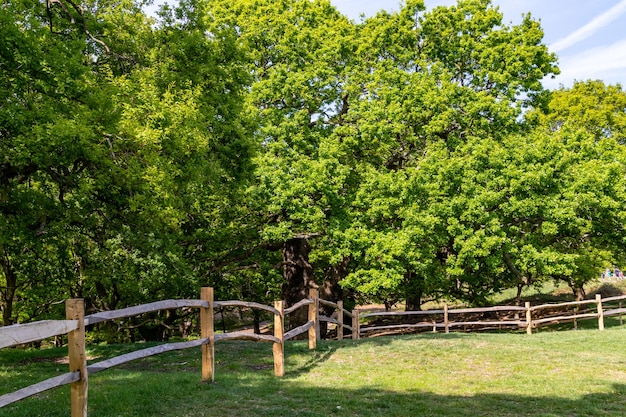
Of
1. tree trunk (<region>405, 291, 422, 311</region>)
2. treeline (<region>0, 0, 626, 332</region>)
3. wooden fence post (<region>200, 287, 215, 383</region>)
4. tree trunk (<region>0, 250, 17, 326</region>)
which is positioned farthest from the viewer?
tree trunk (<region>405, 291, 422, 311</region>)

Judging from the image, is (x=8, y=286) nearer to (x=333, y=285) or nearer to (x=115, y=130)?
(x=115, y=130)

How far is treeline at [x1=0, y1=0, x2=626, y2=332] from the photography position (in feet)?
45.4

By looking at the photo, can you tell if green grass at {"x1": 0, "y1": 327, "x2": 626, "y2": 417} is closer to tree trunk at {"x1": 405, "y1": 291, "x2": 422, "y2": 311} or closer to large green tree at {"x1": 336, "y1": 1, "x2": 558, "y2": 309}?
large green tree at {"x1": 336, "y1": 1, "x2": 558, "y2": 309}

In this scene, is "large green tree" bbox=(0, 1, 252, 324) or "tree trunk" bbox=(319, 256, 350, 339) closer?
"large green tree" bbox=(0, 1, 252, 324)

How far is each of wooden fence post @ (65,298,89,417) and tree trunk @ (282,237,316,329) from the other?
678 inches

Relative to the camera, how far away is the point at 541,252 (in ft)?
66.8

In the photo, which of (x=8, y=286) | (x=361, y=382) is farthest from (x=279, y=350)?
(x=8, y=286)

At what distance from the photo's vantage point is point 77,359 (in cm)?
525

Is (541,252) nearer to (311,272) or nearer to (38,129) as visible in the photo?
(311,272)

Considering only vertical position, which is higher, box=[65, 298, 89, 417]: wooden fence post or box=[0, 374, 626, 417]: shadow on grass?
box=[65, 298, 89, 417]: wooden fence post

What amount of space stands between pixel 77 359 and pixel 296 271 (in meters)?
18.0

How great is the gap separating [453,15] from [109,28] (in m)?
14.3

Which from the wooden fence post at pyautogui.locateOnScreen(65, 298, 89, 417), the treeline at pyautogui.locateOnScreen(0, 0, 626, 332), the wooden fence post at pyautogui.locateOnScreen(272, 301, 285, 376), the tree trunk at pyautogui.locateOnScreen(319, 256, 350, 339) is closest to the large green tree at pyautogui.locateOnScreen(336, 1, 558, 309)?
the treeline at pyautogui.locateOnScreen(0, 0, 626, 332)

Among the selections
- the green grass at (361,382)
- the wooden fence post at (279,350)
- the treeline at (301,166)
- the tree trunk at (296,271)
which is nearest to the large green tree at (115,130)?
the treeline at (301,166)
